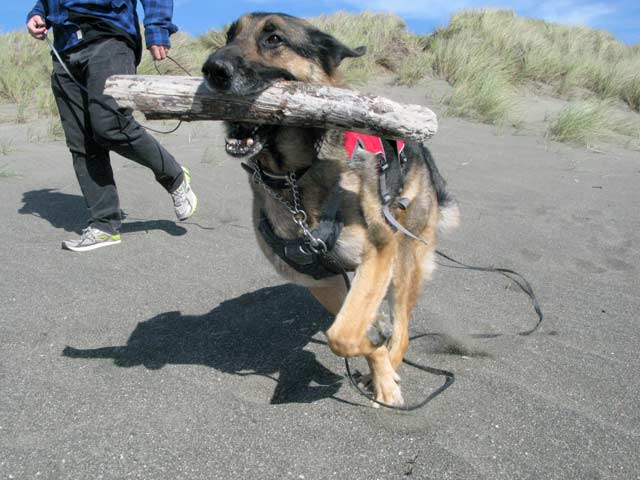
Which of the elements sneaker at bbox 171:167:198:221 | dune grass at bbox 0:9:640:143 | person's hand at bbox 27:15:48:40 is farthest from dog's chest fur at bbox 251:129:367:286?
dune grass at bbox 0:9:640:143

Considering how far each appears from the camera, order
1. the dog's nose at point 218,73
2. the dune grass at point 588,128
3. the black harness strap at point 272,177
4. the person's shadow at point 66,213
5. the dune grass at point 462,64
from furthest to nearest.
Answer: the dune grass at point 462,64 < the dune grass at point 588,128 < the person's shadow at point 66,213 < the black harness strap at point 272,177 < the dog's nose at point 218,73

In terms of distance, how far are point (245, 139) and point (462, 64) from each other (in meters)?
10.8

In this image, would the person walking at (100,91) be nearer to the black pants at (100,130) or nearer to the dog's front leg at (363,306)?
the black pants at (100,130)

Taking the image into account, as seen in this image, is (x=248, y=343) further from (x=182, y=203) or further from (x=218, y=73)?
(x=182, y=203)

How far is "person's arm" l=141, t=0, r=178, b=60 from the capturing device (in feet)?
13.8

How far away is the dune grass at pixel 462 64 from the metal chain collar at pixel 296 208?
7.92 metres

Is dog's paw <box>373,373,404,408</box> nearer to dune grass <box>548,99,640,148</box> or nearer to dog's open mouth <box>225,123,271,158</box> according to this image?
dog's open mouth <box>225,123,271,158</box>

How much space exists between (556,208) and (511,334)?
3.04m

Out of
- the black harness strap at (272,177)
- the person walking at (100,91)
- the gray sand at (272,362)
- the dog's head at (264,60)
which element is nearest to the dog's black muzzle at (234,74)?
the dog's head at (264,60)

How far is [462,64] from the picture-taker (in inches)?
467

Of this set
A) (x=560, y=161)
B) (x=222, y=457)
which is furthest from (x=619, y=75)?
(x=222, y=457)

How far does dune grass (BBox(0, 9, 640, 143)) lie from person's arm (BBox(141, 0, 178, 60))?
567cm

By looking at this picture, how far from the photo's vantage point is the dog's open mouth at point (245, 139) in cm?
226

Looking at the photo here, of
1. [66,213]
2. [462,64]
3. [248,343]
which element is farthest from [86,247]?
[462,64]
